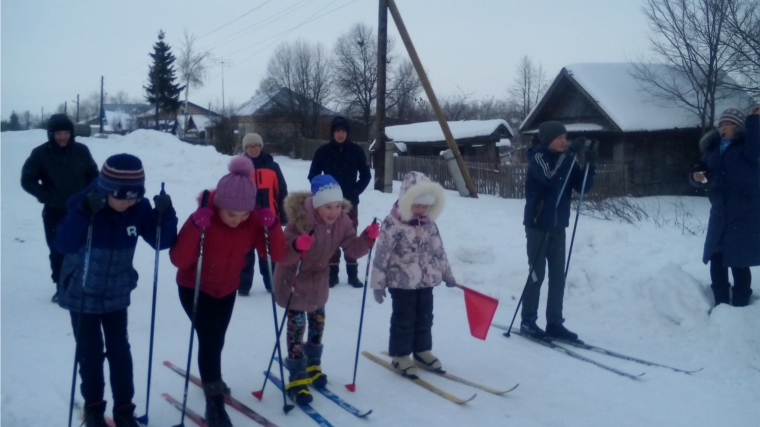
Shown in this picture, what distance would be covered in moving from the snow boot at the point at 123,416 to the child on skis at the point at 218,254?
0.45m

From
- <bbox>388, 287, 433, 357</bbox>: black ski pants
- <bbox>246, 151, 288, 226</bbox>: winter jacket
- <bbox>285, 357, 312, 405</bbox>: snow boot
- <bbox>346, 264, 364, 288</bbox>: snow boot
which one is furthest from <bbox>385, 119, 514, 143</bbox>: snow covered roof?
<bbox>285, 357, 312, 405</bbox>: snow boot

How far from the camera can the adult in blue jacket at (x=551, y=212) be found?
221 inches

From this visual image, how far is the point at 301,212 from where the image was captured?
424cm

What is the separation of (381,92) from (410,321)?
36.6 feet

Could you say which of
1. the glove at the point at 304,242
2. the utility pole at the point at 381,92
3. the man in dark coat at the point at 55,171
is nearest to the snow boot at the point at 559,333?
the glove at the point at 304,242

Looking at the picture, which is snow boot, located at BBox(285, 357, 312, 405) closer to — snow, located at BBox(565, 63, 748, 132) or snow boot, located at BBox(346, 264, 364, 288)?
snow boot, located at BBox(346, 264, 364, 288)

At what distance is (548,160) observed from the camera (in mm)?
5645

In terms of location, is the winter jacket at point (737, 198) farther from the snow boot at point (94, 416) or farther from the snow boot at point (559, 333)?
the snow boot at point (94, 416)

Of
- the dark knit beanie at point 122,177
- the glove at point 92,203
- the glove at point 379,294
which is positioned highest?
the dark knit beanie at point 122,177

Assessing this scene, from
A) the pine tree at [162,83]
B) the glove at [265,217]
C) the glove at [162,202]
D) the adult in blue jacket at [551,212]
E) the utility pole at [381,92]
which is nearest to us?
the glove at [162,202]

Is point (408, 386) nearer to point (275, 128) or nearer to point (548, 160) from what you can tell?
point (548, 160)

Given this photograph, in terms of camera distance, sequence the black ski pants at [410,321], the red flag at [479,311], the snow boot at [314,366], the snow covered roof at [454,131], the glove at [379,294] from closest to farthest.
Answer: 1. the snow boot at [314,366]
2. the glove at [379,294]
3. the black ski pants at [410,321]
4. the red flag at [479,311]
5. the snow covered roof at [454,131]

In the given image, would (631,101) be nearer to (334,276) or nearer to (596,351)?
(334,276)

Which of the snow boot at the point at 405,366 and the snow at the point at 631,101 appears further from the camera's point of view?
the snow at the point at 631,101
